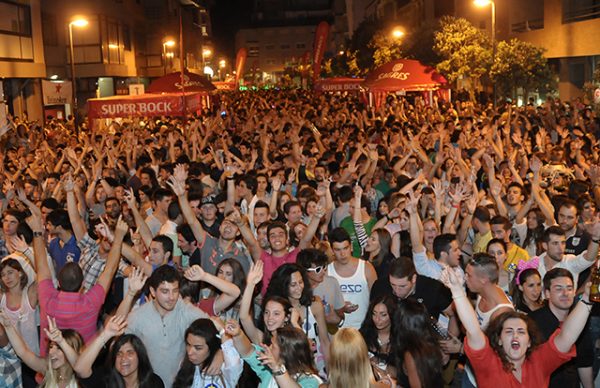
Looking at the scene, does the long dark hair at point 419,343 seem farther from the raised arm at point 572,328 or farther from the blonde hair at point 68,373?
the blonde hair at point 68,373

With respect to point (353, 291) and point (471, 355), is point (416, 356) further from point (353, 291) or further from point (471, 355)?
point (353, 291)

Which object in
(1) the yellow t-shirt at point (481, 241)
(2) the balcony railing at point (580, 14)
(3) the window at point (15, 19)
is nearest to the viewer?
(1) the yellow t-shirt at point (481, 241)

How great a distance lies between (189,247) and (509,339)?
4.59 m

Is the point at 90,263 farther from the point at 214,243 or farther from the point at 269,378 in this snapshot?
the point at 269,378

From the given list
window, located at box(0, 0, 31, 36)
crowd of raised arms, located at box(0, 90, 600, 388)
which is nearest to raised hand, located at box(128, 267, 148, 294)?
crowd of raised arms, located at box(0, 90, 600, 388)

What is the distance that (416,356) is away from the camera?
5.37 m

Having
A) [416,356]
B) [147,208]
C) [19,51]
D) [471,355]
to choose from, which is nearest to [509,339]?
[471,355]

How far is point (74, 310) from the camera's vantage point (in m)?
6.37

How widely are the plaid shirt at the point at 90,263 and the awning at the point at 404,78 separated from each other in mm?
16394

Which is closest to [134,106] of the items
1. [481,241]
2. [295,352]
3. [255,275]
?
[481,241]

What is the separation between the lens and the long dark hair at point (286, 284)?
6438 mm

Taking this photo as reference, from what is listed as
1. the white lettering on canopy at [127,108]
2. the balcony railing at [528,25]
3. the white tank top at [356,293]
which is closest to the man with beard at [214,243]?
the white tank top at [356,293]

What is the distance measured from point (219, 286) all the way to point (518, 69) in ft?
78.1

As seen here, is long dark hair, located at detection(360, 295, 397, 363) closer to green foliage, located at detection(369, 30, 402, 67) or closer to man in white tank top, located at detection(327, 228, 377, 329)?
man in white tank top, located at detection(327, 228, 377, 329)
